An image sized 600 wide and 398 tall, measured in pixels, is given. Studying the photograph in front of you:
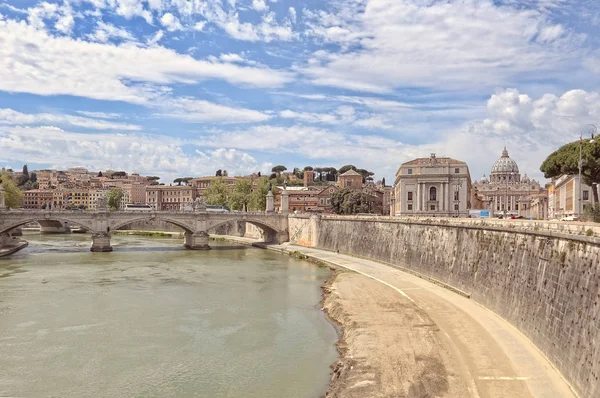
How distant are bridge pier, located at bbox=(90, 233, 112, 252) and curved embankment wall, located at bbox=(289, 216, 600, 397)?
97.4ft

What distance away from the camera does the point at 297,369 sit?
57.0ft

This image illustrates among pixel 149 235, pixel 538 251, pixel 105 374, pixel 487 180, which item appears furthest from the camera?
pixel 487 180

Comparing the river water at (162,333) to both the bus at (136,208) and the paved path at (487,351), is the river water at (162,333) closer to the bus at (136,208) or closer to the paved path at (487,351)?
the paved path at (487,351)

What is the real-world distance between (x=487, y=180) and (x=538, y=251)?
174m

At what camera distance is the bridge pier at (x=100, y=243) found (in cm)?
5262

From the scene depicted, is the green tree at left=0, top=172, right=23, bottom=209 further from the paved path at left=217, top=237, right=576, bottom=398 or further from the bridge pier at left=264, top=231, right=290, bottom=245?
the paved path at left=217, top=237, right=576, bottom=398

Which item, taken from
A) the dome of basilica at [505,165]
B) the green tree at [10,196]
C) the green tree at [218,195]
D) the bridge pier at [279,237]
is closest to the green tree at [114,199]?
the green tree at [218,195]

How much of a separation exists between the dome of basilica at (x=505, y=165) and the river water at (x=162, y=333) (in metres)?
144

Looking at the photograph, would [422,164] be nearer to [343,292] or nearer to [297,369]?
[343,292]

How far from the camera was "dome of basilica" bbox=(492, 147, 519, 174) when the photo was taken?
168m

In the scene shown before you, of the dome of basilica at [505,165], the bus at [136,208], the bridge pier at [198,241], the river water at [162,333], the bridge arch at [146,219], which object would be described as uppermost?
the dome of basilica at [505,165]

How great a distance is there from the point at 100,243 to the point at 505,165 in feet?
474

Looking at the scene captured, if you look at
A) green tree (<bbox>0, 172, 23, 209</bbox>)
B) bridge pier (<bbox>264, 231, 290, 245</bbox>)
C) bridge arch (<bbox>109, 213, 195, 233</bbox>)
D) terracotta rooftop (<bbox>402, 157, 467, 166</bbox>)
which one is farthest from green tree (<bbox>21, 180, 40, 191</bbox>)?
terracotta rooftop (<bbox>402, 157, 467, 166</bbox>)

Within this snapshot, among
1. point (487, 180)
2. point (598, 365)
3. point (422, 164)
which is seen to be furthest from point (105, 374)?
point (487, 180)
